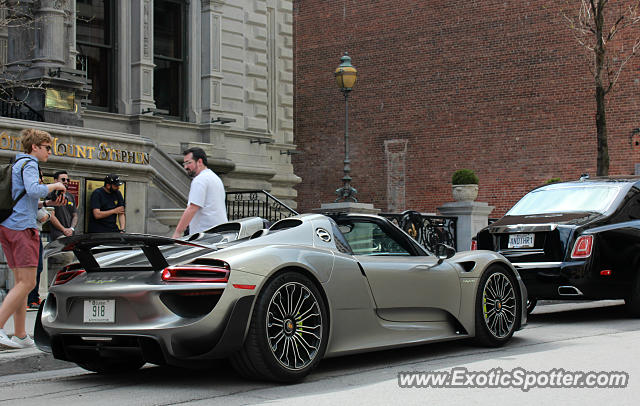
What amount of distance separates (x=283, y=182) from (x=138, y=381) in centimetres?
1833

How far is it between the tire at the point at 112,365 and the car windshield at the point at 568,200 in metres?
6.21

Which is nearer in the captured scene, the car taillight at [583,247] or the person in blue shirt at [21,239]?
the person in blue shirt at [21,239]

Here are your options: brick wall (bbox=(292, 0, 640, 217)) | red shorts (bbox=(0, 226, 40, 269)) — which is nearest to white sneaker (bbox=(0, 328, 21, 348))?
red shorts (bbox=(0, 226, 40, 269))

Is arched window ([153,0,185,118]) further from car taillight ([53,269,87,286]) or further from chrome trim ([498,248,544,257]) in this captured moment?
car taillight ([53,269,87,286])

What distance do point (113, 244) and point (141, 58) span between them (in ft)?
47.0

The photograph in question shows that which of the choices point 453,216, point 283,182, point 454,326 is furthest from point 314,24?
point 454,326

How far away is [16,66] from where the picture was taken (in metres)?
17.1

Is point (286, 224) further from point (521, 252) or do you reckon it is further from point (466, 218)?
point (466, 218)

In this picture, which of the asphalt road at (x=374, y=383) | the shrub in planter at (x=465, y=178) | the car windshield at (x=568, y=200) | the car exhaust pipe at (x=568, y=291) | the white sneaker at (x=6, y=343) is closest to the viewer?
the asphalt road at (x=374, y=383)

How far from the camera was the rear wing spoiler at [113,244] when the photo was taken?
6234 millimetres

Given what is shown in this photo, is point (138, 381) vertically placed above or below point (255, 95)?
below

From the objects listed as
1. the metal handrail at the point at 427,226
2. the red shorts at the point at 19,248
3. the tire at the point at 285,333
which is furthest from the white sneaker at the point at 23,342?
the metal handrail at the point at 427,226

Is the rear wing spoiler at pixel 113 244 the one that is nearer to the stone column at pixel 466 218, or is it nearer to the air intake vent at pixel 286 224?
the air intake vent at pixel 286 224

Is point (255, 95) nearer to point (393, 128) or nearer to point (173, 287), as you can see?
point (393, 128)
